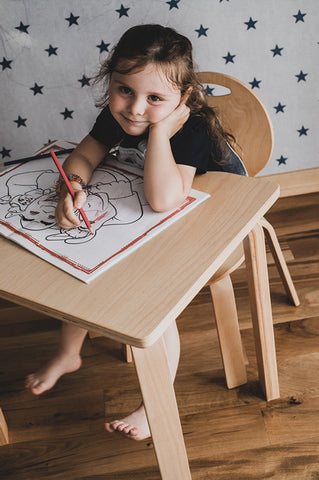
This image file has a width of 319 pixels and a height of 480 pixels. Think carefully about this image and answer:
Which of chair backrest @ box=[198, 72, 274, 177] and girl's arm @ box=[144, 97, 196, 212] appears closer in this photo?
girl's arm @ box=[144, 97, 196, 212]

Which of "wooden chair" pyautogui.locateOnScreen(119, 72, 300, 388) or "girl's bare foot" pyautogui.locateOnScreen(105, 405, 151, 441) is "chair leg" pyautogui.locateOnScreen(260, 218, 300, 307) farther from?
"girl's bare foot" pyautogui.locateOnScreen(105, 405, 151, 441)

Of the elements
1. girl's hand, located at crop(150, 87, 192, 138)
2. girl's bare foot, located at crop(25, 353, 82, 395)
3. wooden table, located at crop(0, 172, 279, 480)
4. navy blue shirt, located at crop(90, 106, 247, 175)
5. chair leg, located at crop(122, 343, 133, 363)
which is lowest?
chair leg, located at crop(122, 343, 133, 363)

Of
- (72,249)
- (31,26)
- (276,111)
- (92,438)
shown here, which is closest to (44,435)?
(92,438)

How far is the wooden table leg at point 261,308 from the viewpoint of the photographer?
82 centimetres

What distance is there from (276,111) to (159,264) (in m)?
1.15

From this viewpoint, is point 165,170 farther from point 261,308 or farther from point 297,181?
point 297,181

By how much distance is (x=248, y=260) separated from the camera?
2.77 feet

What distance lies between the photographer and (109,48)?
1385 millimetres

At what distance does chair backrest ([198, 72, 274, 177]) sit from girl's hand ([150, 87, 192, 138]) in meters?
0.16

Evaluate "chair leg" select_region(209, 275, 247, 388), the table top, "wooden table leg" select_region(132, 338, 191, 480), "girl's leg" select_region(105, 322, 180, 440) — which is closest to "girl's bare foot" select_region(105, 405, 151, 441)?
"girl's leg" select_region(105, 322, 180, 440)

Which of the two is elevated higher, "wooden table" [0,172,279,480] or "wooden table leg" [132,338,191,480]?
"wooden table" [0,172,279,480]

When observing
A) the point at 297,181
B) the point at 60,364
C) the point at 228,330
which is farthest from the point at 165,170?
the point at 297,181

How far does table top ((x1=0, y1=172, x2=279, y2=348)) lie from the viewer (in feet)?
1.75

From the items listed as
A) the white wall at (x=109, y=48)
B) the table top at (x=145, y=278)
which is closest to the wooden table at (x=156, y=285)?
the table top at (x=145, y=278)
